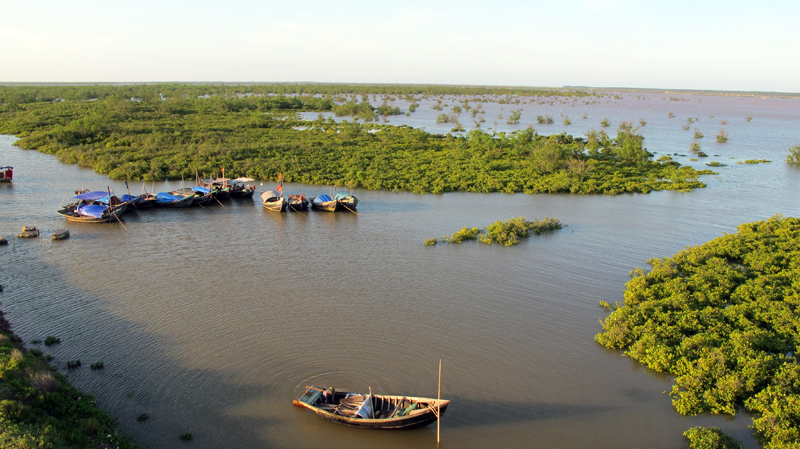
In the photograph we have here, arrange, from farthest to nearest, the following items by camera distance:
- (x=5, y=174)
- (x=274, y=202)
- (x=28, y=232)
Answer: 1. (x=5, y=174)
2. (x=274, y=202)
3. (x=28, y=232)

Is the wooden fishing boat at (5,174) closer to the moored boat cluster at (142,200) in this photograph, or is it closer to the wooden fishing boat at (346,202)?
the moored boat cluster at (142,200)

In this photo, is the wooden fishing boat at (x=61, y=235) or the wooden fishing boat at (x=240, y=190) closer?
the wooden fishing boat at (x=61, y=235)

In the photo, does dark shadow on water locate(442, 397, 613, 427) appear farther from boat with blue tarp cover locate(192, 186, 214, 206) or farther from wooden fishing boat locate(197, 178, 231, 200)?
wooden fishing boat locate(197, 178, 231, 200)

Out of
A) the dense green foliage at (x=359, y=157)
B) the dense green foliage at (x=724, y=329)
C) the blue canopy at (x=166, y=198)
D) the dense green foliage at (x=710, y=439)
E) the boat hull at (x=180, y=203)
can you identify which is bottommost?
the dense green foliage at (x=710, y=439)

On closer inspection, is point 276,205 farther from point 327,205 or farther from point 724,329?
point 724,329

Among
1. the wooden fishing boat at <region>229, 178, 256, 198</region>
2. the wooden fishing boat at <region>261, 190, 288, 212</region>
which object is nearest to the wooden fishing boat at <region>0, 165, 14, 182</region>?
the wooden fishing boat at <region>229, 178, 256, 198</region>

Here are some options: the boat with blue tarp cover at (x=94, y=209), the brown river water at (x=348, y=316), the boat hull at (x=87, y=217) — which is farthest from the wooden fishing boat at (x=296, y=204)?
the boat hull at (x=87, y=217)

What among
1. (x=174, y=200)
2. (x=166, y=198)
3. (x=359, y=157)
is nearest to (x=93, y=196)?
(x=166, y=198)
